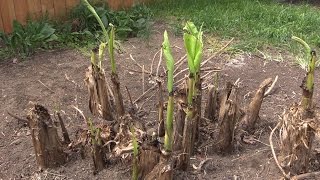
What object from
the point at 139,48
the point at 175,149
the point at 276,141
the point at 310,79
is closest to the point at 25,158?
the point at 175,149

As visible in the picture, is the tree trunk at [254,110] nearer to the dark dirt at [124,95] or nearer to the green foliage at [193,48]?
the dark dirt at [124,95]

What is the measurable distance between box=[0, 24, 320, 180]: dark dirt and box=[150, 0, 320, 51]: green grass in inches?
16.6

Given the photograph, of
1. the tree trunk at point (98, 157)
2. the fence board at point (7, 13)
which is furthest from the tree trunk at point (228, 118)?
the fence board at point (7, 13)

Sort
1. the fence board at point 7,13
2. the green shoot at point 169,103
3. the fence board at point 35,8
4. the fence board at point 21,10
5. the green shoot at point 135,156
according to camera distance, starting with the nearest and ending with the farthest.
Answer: the green shoot at point 169,103
the green shoot at point 135,156
the fence board at point 7,13
the fence board at point 21,10
the fence board at point 35,8

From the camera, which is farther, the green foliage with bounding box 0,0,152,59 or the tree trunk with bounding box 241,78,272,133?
the green foliage with bounding box 0,0,152,59

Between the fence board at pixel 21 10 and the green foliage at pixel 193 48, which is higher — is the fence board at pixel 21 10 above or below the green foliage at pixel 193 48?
below

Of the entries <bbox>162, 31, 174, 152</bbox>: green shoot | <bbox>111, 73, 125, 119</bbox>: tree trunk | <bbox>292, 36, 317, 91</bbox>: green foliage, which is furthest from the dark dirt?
<bbox>292, 36, 317, 91</bbox>: green foliage

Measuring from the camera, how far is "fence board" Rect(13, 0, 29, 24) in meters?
5.28

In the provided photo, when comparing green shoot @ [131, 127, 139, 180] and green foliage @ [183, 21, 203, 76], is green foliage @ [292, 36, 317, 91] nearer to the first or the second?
green foliage @ [183, 21, 203, 76]

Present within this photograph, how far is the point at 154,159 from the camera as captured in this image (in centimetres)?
254

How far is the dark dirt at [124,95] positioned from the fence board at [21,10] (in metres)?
0.70

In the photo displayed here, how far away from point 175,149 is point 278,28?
3.12 metres

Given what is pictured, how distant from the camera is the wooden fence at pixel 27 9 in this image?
5203 millimetres

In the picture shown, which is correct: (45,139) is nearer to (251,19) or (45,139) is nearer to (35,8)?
(35,8)
